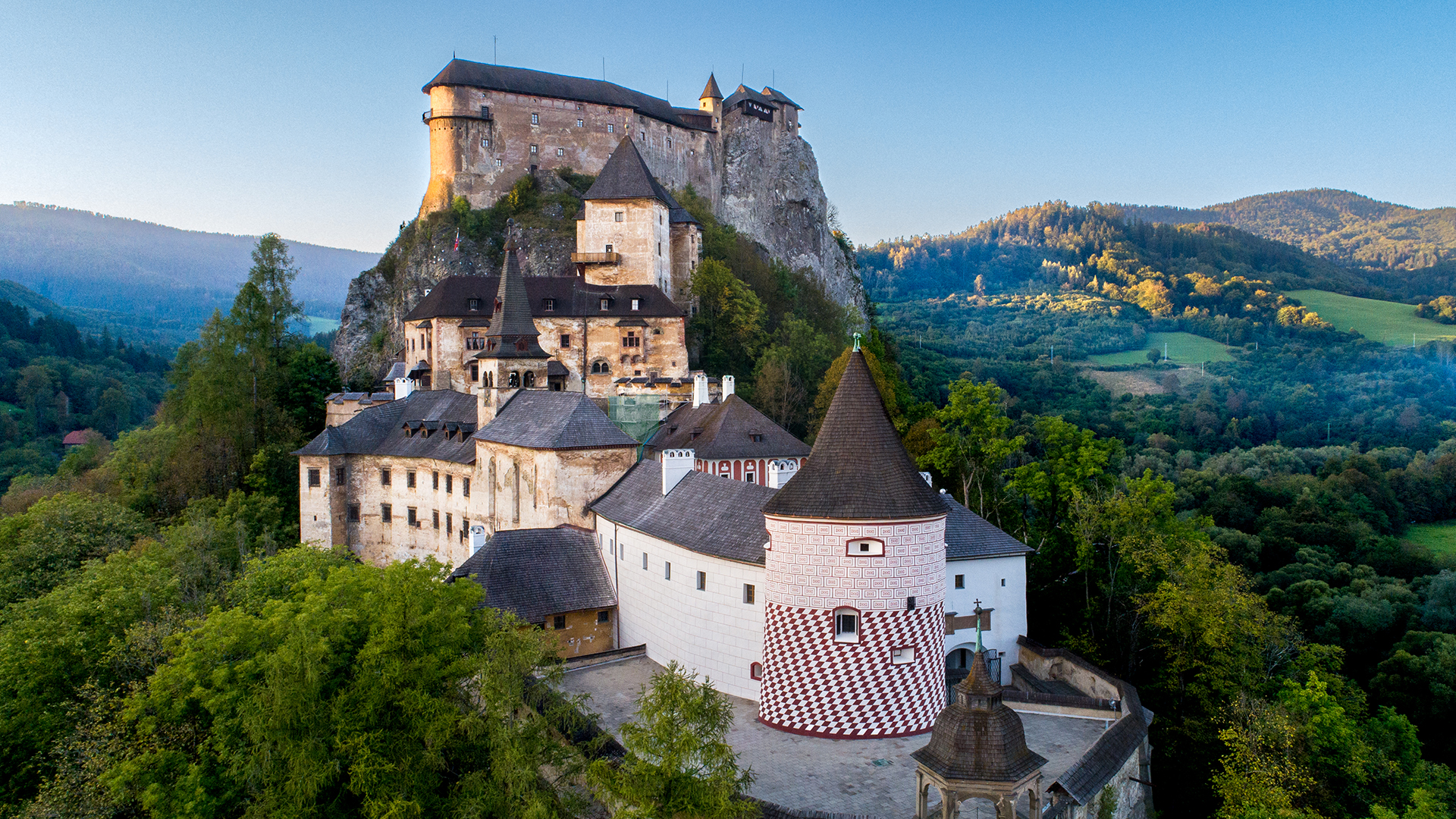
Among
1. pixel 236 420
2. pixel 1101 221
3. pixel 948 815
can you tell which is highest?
pixel 1101 221

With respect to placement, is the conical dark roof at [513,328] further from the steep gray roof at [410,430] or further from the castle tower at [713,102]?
the castle tower at [713,102]

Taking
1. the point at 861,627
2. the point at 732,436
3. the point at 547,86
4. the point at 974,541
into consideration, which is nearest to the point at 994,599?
the point at 974,541

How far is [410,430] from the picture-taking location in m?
44.1

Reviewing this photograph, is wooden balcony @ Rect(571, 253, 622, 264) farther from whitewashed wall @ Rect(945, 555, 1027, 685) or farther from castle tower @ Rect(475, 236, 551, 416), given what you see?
whitewashed wall @ Rect(945, 555, 1027, 685)

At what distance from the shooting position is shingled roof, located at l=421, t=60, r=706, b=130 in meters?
72.5

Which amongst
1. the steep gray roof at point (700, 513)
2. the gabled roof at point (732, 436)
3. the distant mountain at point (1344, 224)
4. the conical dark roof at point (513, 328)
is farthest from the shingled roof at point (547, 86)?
the distant mountain at point (1344, 224)

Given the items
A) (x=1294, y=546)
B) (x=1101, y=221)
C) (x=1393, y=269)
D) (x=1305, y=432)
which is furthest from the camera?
(x=1101, y=221)

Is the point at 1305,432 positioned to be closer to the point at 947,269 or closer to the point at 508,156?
the point at 508,156

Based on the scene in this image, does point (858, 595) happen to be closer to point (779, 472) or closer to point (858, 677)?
point (858, 677)

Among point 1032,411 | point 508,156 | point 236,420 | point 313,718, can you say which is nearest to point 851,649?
point 313,718

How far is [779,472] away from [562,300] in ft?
108

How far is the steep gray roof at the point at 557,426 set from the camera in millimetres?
32469

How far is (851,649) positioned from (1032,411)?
71036 millimetres

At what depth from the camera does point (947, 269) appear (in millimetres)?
182250
